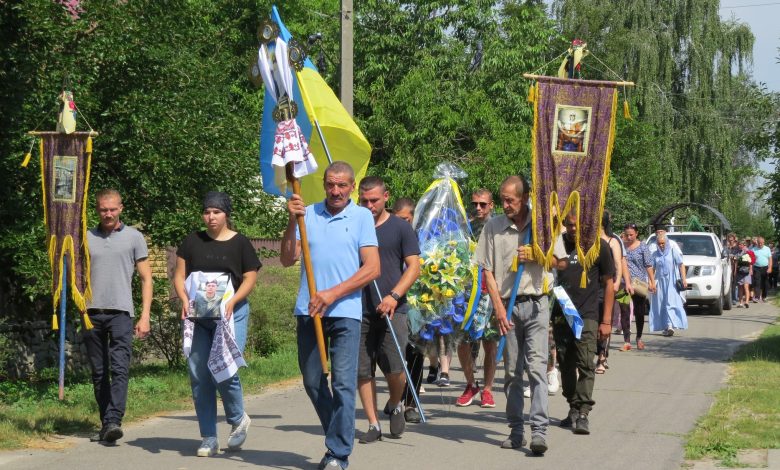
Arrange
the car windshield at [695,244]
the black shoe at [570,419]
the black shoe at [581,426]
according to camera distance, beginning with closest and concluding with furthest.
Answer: the black shoe at [581,426] < the black shoe at [570,419] < the car windshield at [695,244]

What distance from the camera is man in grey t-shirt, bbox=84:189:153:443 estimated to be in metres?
8.91

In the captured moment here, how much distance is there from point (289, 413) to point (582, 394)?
2760mm

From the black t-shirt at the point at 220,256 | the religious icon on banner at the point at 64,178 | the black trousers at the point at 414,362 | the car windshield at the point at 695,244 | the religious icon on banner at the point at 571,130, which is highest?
the religious icon on banner at the point at 571,130

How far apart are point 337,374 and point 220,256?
149 cm

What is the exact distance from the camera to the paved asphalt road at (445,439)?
832 centimetres

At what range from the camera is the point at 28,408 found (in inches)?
422

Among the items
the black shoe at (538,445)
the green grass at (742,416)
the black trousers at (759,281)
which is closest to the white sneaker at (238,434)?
the black shoe at (538,445)

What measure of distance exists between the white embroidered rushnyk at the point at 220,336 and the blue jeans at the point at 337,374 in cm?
74

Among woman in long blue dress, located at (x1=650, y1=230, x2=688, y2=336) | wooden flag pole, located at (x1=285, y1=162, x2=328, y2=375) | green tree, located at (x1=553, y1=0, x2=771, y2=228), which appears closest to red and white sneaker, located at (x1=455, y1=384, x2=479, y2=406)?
wooden flag pole, located at (x1=285, y1=162, x2=328, y2=375)

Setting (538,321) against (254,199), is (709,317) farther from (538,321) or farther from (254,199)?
(538,321)

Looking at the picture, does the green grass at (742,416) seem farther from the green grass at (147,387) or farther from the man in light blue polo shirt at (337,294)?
the green grass at (147,387)

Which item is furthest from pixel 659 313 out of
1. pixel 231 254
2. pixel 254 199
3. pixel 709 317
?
pixel 231 254

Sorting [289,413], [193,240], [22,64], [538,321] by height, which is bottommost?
[289,413]

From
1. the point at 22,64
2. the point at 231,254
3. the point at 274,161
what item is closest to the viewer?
the point at 274,161
